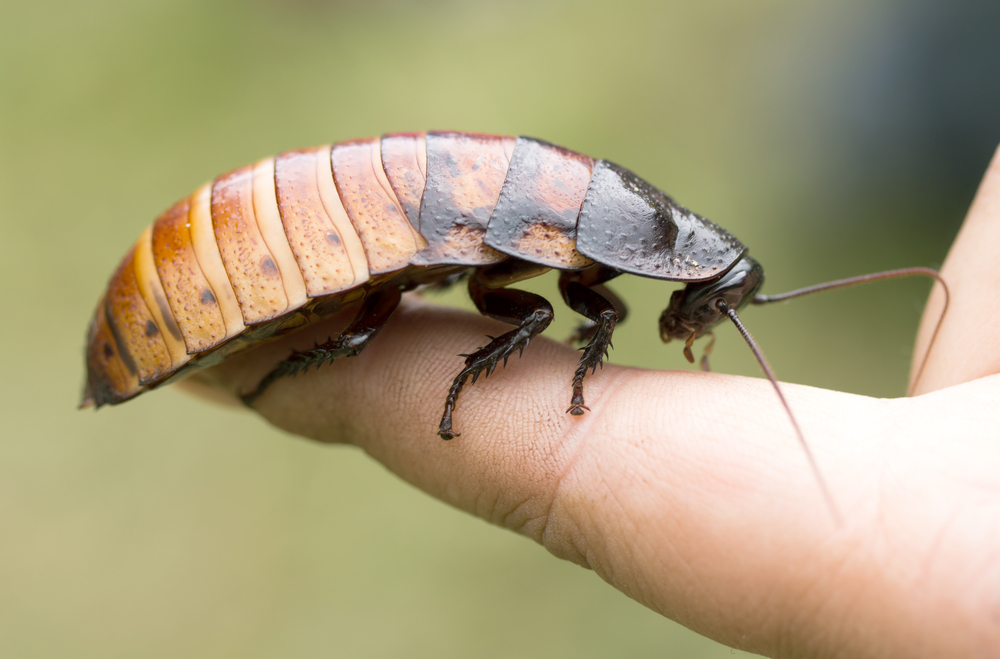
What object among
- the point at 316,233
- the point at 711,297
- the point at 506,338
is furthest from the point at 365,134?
the point at 711,297

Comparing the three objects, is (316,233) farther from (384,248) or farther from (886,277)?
(886,277)

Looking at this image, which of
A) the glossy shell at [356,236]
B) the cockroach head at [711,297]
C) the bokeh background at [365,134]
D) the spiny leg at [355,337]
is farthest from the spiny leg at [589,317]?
the bokeh background at [365,134]

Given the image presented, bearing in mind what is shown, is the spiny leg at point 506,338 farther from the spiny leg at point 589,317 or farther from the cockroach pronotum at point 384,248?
the spiny leg at point 589,317

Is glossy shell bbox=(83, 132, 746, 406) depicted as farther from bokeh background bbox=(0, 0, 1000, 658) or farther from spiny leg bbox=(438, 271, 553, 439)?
bokeh background bbox=(0, 0, 1000, 658)

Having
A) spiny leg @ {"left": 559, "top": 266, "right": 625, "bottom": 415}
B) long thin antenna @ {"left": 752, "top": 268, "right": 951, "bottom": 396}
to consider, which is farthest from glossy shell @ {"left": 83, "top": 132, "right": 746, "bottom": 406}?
long thin antenna @ {"left": 752, "top": 268, "right": 951, "bottom": 396}

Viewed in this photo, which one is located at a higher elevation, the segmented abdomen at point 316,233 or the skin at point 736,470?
the segmented abdomen at point 316,233

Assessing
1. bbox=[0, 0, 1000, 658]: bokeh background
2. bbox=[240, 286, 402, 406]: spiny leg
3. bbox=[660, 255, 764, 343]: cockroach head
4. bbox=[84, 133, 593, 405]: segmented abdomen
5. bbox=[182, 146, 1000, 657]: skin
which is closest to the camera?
bbox=[182, 146, 1000, 657]: skin

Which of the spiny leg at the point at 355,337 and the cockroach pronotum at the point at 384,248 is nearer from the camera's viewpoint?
the cockroach pronotum at the point at 384,248
